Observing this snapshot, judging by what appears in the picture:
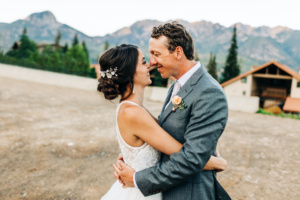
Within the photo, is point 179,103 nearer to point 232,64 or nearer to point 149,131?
point 149,131

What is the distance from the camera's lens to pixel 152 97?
24875mm

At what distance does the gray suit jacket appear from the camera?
180 cm

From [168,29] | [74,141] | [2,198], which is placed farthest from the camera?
[74,141]

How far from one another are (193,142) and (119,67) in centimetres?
99

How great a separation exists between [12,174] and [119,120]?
182 inches

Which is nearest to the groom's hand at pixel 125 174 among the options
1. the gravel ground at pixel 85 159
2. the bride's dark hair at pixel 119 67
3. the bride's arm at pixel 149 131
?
the bride's arm at pixel 149 131

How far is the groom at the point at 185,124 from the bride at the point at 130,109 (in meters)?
0.11

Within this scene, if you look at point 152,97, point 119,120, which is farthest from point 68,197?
point 152,97

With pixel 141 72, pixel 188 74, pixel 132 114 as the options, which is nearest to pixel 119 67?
pixel 141 72

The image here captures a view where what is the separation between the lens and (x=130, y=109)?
2061 millimetres

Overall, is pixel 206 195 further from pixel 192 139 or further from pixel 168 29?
Answer: pixel 168 29

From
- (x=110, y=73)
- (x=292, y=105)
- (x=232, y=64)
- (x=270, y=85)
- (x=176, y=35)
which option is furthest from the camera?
(x=232, y=64)

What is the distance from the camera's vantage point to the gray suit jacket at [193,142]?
1.80 m

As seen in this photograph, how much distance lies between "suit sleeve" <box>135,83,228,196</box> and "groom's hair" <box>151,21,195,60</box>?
53 centimetres
